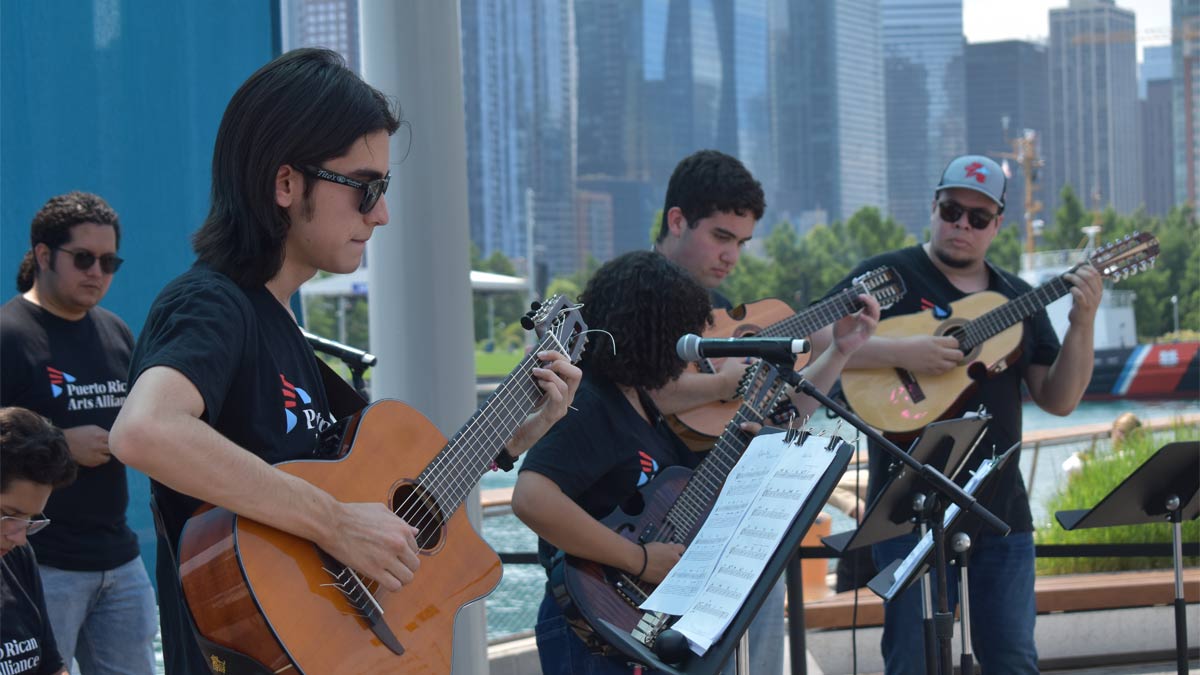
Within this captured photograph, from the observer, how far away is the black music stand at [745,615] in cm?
186

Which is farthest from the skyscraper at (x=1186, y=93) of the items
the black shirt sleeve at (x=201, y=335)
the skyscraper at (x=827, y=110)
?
the black shirt sleeve at (x=201, y=335)

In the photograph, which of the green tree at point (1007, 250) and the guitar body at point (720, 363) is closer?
the guitar body at point (720, 363)

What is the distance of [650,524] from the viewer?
9.61 feet

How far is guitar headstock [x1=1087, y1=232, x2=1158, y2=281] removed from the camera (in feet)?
13.7

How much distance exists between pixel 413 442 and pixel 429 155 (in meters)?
1.94

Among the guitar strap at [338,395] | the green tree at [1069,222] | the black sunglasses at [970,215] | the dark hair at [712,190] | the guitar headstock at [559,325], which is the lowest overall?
the guitar strap at [338,395]

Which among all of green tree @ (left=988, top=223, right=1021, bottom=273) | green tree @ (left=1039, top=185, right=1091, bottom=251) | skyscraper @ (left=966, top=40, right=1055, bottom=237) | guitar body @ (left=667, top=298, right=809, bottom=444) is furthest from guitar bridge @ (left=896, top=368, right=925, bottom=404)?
skyscraper @ (left=966, top=40, right=1055, bottom=237)

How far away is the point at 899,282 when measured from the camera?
13.2ft

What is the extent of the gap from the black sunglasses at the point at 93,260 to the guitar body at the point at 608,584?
1913 mm

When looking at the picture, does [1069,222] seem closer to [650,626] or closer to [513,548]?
[513,548]

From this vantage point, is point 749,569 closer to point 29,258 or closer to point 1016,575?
point 1016,575

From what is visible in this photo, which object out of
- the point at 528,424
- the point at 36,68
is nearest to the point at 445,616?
the point at 528,424

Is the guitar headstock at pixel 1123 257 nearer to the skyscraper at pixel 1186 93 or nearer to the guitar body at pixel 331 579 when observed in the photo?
the guitar body at pixel 331 579

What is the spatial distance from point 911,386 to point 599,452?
1603mm
